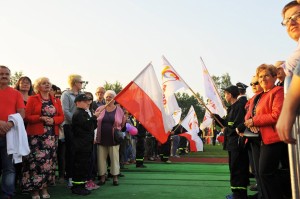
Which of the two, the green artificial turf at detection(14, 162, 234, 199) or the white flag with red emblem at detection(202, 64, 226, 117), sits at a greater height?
the white flag with red emblem at detection(202, 64, 226, 117)

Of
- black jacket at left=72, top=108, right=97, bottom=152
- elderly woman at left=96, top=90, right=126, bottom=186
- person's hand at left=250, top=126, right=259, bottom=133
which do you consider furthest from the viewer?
elderly woman at left=96, top=90, right=126, bottom=186

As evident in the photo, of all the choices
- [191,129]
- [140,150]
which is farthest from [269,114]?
[191,129]

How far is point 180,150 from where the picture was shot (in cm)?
2077

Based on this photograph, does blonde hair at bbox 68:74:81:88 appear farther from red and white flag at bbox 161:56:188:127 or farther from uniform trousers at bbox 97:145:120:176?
red and white flag at bbox 161:56:188:127

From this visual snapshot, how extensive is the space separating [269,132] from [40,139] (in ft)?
11.5

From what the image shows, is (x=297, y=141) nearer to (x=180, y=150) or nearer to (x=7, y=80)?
(x=7, y=80)

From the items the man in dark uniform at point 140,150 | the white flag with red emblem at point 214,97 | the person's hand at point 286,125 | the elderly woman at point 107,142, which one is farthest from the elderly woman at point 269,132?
the man in dark uniform at point 140,150

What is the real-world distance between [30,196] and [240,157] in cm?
346

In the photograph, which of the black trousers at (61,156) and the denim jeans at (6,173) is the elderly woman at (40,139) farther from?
the black trousers at (61,156)

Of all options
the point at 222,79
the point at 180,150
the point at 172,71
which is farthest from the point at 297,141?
the point at 222,79

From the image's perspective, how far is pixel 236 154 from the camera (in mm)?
5707

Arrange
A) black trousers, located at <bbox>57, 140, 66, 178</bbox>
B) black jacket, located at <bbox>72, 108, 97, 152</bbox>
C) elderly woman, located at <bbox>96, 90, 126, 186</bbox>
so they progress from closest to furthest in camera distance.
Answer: black jacket, located at <bbox>72, 108, 97, 152</bbox>, elderly woman, located at <bbox>96, 90, 126, 186</bbox>, black trousers, located at <bbox>57, 140, 66, 178</bbox>

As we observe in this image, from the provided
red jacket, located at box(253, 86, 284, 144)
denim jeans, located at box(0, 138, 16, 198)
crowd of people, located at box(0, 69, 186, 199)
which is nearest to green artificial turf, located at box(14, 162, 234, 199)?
crowd of people, located at box(0, 69, 186, 199)

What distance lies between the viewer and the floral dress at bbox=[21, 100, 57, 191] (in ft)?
18.6
